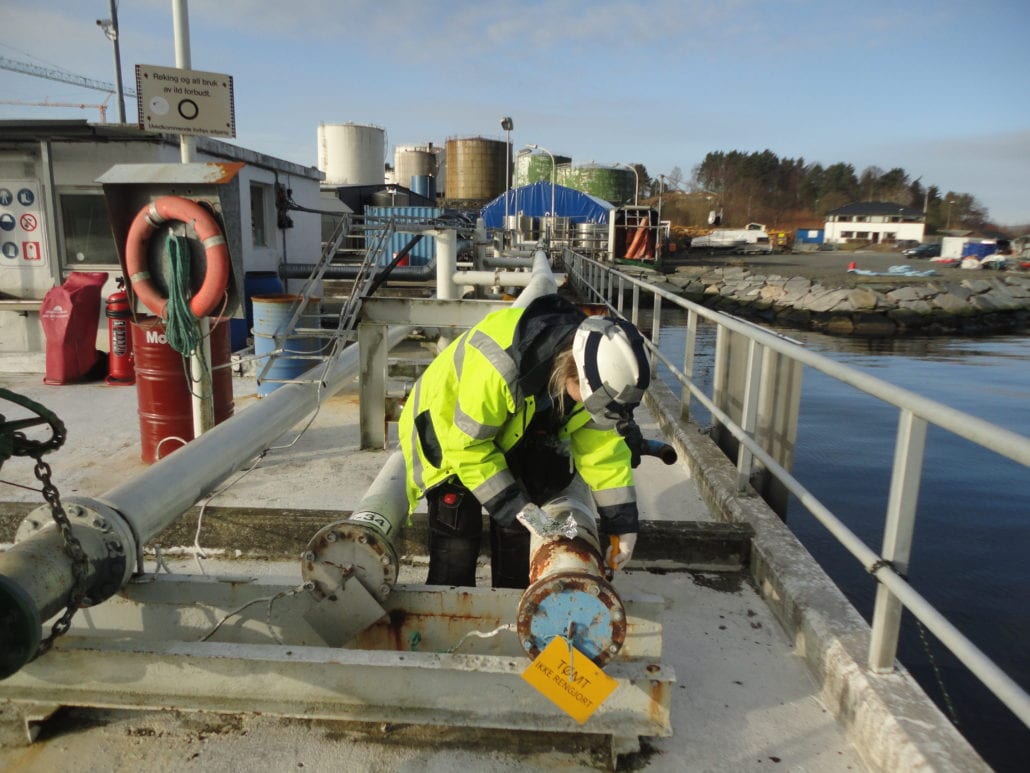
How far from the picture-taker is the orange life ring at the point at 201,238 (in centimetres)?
425

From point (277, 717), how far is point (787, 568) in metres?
2.22

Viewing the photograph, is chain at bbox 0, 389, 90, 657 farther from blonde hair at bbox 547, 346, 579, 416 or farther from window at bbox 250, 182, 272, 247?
window at bbox 250, 182, 272, 247

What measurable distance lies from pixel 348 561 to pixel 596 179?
45295 mm

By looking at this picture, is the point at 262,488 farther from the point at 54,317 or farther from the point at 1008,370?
the point at 1008,370

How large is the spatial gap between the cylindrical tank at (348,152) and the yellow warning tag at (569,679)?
1202 inches

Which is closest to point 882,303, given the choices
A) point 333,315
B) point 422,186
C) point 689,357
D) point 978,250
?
point 689,357

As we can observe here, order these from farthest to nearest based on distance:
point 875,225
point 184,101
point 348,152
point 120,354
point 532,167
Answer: point 875,225 < point 532,167 < point 348,152 < point 120,354 < point 184,101

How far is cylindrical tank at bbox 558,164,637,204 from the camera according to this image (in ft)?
149

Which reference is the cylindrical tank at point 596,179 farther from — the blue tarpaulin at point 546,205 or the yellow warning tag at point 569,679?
the yellow warning tag at point 569,679

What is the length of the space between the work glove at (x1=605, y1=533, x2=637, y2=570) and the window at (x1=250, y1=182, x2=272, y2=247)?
1021 cm

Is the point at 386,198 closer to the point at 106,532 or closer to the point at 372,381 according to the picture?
the point at 372,381

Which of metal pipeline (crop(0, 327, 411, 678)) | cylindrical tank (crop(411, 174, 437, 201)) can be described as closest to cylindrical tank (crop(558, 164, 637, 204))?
cylindrical tank (crop(411, 174, 437, 201))

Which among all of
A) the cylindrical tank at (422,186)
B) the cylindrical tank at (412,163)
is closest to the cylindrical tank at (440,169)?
the cylindrical tank at (412,163)

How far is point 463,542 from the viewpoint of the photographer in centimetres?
293
